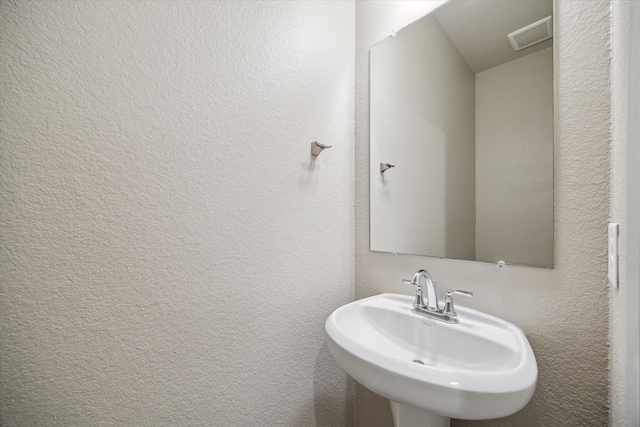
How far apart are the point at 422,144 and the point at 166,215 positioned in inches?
38.9

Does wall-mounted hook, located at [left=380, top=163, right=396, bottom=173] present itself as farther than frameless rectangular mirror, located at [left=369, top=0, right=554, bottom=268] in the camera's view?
Yes

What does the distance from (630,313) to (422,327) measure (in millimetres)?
524

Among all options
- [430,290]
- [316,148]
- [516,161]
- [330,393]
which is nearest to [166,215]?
[316,148]

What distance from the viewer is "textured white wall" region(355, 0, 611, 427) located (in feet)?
2.13

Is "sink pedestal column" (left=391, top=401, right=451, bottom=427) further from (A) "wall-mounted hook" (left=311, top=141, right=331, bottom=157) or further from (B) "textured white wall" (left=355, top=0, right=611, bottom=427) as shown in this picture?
(A) "wall-mounted hook" (left=311, top=141, right=331, bottom=157)

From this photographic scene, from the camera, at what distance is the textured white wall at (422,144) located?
954 millimetres

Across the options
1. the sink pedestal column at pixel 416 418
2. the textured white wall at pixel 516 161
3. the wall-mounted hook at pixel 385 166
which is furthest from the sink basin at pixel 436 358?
the wall-mounted hook at pixel 385 166

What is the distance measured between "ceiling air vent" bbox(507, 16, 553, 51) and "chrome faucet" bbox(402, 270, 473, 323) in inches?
31.3

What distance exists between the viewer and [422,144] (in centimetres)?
108

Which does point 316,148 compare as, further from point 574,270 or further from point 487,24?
point 574,270

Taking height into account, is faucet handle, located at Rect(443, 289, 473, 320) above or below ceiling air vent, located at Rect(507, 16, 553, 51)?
below

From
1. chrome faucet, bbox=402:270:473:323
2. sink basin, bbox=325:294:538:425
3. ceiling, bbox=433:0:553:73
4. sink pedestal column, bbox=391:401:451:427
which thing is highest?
ceiling, bbox=433:0:553:73

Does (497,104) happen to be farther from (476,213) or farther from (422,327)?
(422,327)

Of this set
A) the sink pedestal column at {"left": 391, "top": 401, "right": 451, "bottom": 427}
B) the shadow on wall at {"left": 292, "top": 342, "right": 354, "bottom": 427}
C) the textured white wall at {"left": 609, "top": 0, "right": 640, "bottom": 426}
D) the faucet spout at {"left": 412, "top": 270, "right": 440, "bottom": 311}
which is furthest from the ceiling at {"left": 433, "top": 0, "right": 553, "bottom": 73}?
the shadow on wall at {"left": 292, "top": 342, "right": 354, "bottom": 427}
